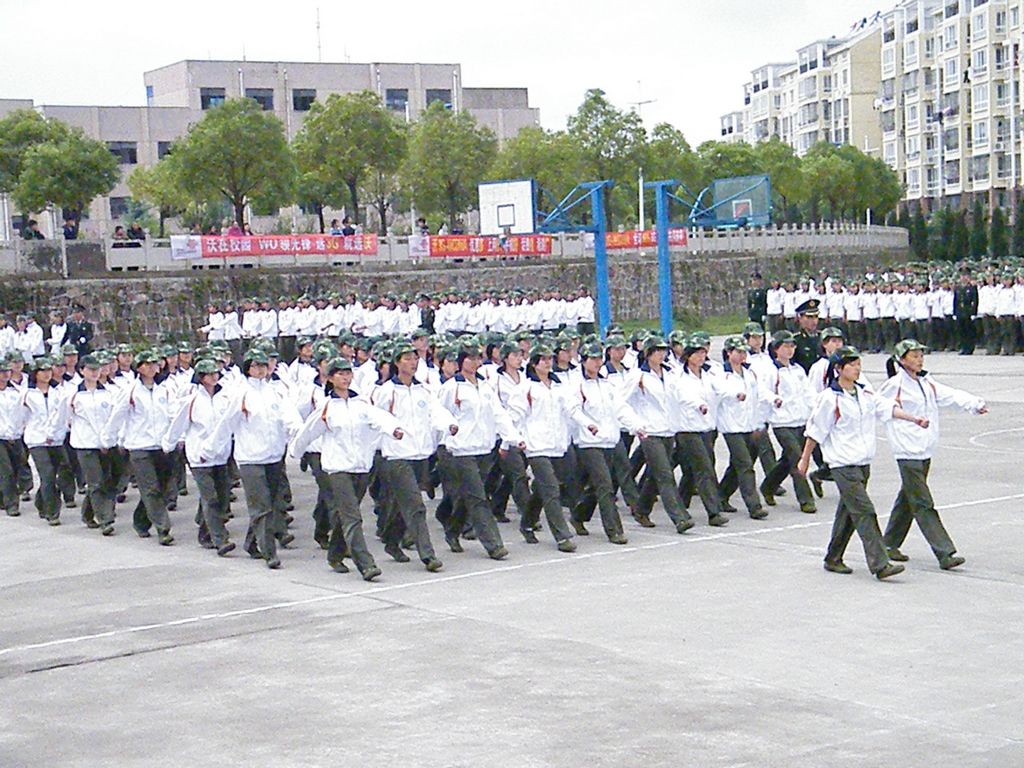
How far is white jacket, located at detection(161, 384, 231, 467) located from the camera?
15188 mm

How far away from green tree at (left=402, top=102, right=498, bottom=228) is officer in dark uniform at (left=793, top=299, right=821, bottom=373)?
119ft

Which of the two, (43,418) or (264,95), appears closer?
(43,418)

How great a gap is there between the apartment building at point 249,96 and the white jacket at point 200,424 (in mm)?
55324

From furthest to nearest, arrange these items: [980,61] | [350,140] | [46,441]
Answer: [980,61] → [350,140] → [46,441]

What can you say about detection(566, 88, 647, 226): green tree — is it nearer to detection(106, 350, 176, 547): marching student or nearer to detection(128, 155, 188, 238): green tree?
detection(128, 155, 188, 238): green tree

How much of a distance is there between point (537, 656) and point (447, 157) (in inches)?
1814

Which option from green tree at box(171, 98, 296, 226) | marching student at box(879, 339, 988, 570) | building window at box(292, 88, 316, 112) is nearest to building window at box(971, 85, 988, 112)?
building window at box(292, 88, 316, 112)

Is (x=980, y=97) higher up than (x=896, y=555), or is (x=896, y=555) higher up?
(x=980, y=97)

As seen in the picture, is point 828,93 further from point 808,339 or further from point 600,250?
point 808,339

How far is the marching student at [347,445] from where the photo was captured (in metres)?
13.4

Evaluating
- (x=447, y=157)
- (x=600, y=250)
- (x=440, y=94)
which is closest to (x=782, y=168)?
(x=447, y=157)

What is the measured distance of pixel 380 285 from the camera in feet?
147

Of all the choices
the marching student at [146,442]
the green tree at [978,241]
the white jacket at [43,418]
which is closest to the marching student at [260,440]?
the marching student at [146,442]

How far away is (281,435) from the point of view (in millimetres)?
14633
